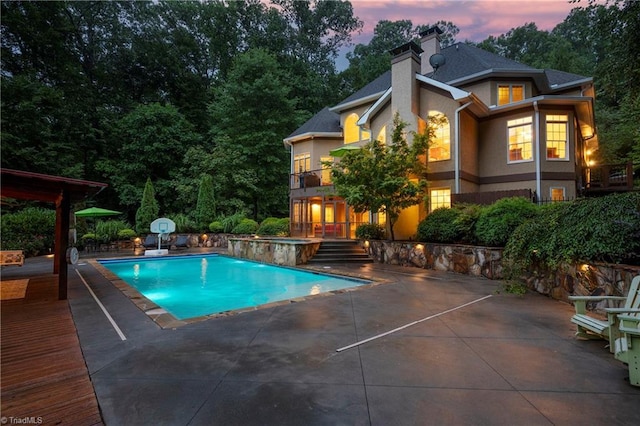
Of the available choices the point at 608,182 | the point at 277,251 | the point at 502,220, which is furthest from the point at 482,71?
the point at 277,251

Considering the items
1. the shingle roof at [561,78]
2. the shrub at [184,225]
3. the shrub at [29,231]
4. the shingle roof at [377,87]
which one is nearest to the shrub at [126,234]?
the shrub at [184,225]

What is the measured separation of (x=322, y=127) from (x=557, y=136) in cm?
1221

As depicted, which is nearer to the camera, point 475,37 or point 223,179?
point 223,179

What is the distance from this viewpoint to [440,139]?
13.8m

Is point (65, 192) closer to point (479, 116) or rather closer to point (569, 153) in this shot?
point (479, 116)

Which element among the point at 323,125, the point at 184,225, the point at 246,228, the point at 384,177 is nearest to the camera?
the point at 384,177

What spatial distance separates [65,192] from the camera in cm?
635

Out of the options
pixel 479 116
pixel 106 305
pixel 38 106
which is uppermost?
pixel 38 106

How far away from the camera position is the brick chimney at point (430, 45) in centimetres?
1797

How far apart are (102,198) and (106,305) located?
22728 millimetres

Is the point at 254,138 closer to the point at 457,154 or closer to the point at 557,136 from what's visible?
the point at 457,154

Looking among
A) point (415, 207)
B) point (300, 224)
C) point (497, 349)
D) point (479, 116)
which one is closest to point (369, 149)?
point (415, 207)

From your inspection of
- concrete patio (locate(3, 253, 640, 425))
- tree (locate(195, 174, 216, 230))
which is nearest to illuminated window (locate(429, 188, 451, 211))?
concrete patio (locate(3, 253, 640, 425))

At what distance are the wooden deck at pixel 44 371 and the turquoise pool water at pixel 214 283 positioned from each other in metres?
2.14
